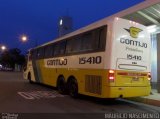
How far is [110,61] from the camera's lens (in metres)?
11.3

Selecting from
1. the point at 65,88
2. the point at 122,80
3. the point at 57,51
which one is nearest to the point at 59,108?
the point at 122,80

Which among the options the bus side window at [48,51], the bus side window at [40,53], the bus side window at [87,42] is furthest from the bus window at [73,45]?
the bus side window at [40,53]

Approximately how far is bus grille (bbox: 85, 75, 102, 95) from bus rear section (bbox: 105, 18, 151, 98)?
0.59 meters

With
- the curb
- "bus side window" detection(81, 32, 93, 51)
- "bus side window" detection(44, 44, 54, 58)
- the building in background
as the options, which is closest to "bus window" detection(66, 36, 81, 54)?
"bus side window" detection(81, 32, 93, 51)

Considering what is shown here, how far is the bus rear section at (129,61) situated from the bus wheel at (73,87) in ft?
9.33

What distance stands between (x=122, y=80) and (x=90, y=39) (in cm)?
242

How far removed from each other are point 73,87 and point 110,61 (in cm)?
338

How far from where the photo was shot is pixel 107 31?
11680 millimetres

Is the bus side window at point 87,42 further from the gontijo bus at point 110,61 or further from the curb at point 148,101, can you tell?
the curb at point 148,101

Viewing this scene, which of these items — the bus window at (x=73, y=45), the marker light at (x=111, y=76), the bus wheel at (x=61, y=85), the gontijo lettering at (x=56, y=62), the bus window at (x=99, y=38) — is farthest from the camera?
the gontijo lettering at (x=56, y=62)

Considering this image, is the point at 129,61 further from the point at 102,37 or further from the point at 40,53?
the point at 40,53

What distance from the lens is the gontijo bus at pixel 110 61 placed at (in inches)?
450

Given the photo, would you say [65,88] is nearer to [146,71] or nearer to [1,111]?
[146,71]

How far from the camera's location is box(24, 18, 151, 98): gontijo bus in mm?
11422
